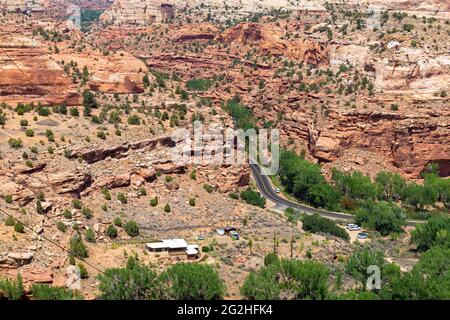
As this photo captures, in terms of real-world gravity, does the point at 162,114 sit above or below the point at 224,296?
above

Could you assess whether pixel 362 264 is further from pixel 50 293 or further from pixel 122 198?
pixel 50 293

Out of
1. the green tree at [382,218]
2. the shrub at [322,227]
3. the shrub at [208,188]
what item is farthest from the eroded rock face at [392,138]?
the shrub at [208,188]

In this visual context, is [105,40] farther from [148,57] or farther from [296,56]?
[296,56]

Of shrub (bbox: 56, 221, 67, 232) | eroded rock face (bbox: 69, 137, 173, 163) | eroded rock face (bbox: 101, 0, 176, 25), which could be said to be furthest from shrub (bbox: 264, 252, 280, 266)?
eroded rock face (bbox: 101, 0, 176, 25)

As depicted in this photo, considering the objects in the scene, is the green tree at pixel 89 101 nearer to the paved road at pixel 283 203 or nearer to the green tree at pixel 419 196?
the paved road at pixel 283 203

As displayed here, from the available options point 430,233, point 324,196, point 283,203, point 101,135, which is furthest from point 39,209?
point 324,196

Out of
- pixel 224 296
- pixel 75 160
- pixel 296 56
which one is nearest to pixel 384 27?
pixel 296 56
